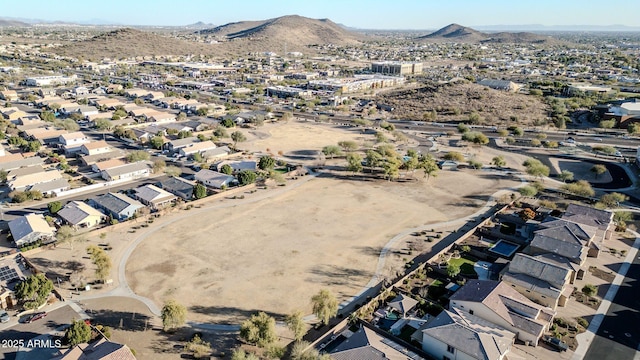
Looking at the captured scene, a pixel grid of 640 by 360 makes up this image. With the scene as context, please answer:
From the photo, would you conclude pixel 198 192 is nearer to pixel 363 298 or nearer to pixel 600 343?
pixel 363 298

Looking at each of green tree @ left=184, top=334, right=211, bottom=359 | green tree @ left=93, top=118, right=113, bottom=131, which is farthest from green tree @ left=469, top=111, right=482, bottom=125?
green tree @ left=184, top=334, right=211, bottom=359

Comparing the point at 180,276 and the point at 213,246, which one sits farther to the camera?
the point at 213,246

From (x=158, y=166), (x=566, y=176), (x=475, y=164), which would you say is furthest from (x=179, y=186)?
(x=566, y=176)

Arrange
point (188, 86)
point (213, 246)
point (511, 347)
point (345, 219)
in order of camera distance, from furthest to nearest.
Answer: point (188, 86)
point (345, 219)
point (213, 246)
point (511, 347)

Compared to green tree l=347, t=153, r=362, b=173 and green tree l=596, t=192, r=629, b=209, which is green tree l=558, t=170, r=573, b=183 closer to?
green tree l=596, t=192, r=629, b=209

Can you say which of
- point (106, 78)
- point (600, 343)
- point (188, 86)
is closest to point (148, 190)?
point (600, 343)
